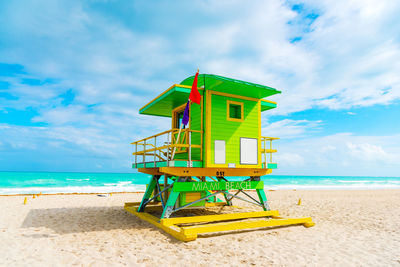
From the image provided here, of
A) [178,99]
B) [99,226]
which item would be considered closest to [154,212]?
[99,226]

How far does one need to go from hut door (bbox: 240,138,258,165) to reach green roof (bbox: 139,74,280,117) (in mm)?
2036

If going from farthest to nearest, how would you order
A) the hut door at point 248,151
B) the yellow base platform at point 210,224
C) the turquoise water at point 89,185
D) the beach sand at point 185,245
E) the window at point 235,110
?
1. the turquoise water at point 89,185
2. the window at point 235,110
3. the hut door at point 248,151
4. the yellow base platform at point 210,224
5. the beach sand at point 185,245

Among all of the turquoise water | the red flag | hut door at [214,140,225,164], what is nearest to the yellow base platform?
hut door at [214,140,225,164]

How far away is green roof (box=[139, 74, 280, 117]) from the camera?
998 centimetres

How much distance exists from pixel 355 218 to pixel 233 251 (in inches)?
325

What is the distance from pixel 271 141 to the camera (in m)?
12.2

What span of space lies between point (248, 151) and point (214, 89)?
3.02 metres

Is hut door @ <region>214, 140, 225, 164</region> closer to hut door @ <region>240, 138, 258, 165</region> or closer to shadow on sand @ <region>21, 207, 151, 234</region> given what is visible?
hut door @ <region>240, 138, 258, 165</region>

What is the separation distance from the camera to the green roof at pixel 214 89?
9.98 m

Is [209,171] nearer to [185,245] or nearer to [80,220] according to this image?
[185,245]

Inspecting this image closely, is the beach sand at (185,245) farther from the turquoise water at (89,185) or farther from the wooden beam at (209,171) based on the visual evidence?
the turquoise water at (89,185)

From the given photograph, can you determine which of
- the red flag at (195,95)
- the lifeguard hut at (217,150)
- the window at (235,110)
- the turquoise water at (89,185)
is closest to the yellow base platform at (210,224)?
the lifeguard hut at (217,150)

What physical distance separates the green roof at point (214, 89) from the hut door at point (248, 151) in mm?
2036

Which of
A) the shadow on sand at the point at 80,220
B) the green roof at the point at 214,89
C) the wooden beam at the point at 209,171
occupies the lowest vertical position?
the shadow on sand at the point at 80,220
